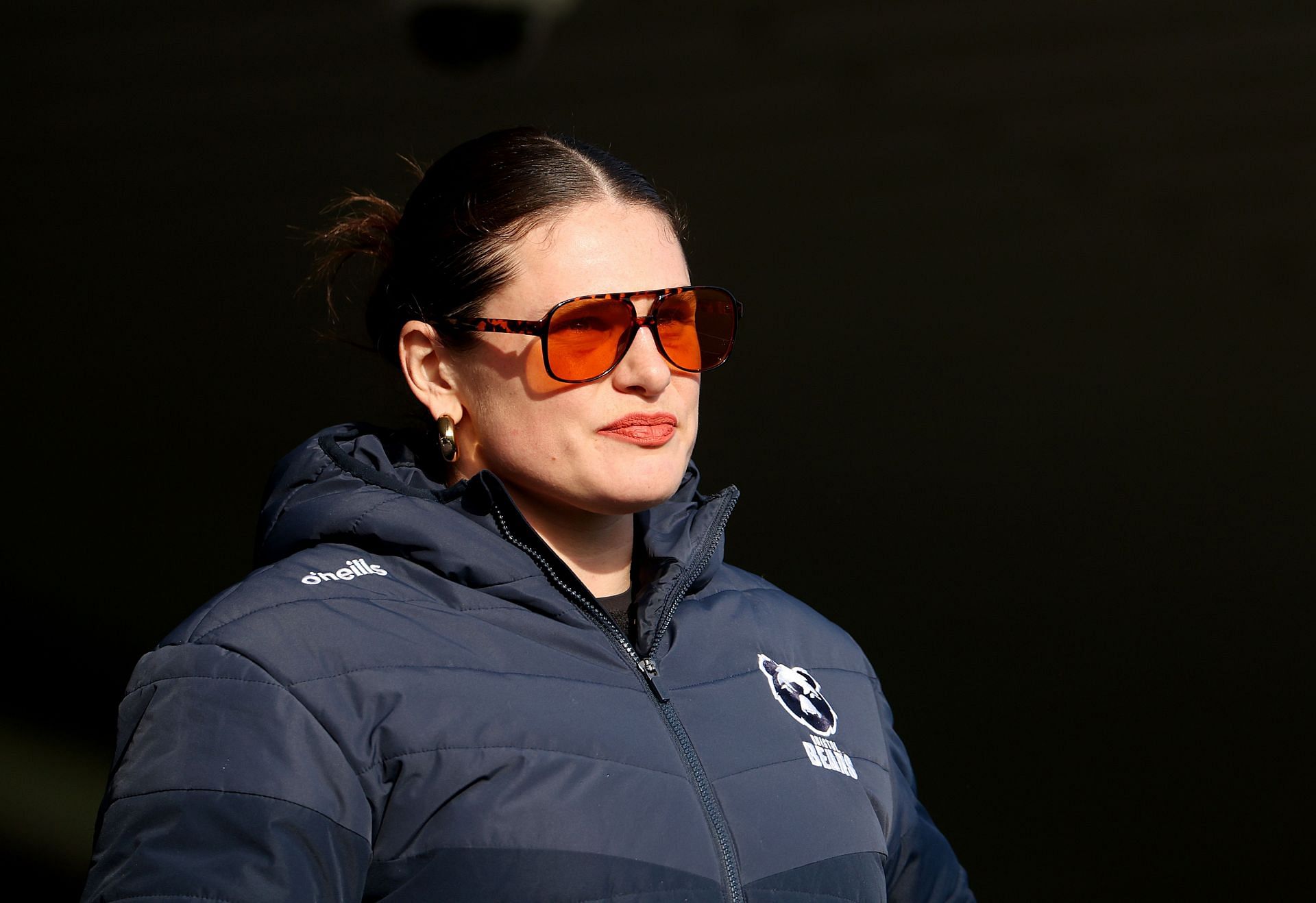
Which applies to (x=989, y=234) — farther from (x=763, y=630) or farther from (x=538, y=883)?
(x=538, y=883)

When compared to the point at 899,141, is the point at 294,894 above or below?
below

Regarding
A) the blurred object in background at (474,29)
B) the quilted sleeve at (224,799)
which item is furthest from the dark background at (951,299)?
the quilted sleeve at (224,799)

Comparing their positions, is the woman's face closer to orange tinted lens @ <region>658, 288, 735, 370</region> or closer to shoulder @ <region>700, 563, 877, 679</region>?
orange tinted lens @ <region>658, 288, 735, 370</region>

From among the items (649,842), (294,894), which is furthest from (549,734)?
(294,894)

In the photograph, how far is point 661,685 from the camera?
147cm

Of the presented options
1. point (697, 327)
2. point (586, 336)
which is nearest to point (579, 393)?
point (586, 336)

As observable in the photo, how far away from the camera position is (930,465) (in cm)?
380

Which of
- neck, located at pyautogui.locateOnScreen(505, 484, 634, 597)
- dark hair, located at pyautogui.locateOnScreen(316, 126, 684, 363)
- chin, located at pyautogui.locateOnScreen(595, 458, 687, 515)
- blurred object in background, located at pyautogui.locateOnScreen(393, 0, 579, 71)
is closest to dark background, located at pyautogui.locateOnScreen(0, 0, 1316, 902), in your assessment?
blurred object in background, located at pyautogui.locateOnScreen(393, 0, 579, 71)

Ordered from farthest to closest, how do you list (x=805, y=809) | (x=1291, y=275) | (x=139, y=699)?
1. (x=1291, y=275)
2. (x=805, y=809)
3. (x=139, y=699)

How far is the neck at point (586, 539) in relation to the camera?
5.32ft

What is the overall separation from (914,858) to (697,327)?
0.72 metres

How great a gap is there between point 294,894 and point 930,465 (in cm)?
288

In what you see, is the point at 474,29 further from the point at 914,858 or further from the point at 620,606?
the point at 914,858

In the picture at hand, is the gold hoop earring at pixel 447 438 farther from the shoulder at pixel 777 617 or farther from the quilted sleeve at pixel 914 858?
the quilted sleeve at pixel 914 858
